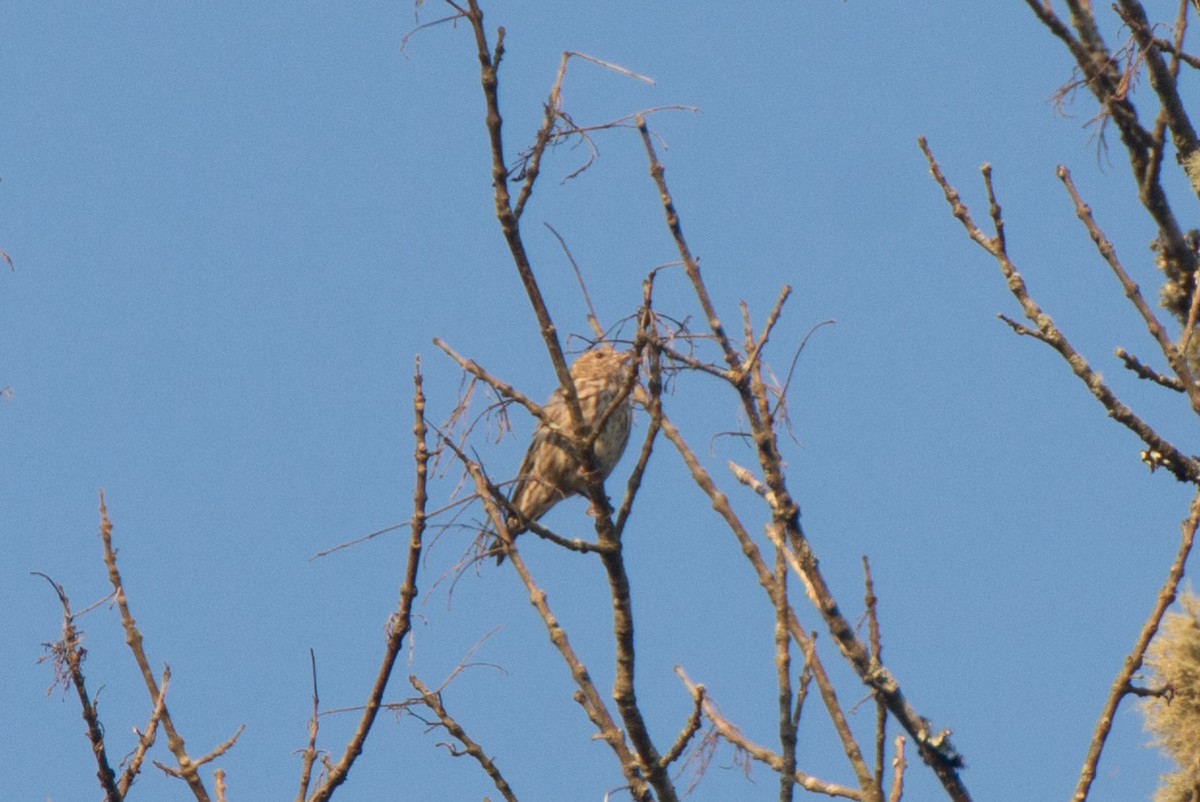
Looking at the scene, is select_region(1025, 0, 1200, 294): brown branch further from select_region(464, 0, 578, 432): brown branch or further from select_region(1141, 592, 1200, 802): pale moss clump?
select_region(464, 0, 578, 432): brown branch

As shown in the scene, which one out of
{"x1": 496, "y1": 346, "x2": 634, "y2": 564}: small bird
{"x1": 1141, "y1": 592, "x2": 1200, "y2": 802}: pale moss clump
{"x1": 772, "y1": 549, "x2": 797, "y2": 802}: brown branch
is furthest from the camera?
{"x1": 496, "y1": 346, "x2": 634, "y2": 564}: small bird

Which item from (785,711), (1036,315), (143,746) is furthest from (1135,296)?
(143,746)

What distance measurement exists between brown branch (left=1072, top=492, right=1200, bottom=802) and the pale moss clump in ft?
4.39

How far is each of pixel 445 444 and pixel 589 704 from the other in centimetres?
76

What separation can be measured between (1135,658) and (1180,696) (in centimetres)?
151

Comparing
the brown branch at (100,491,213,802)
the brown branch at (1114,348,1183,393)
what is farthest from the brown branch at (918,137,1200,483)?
the brown branch at (100,491,213,802)

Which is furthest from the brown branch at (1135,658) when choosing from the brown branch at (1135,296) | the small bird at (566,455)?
the small bird at (566,455)

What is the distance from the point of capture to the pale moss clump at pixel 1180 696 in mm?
5270

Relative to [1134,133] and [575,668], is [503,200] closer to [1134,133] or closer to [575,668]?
[575,668]

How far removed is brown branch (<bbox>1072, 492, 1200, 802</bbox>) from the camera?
12.7 ft

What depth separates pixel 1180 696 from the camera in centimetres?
529

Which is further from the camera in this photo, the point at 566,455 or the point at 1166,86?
the point at 566,455

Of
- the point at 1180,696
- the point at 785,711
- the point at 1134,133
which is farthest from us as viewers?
the point at 1134,133

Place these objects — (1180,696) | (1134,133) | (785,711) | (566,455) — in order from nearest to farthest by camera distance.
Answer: (785,711)
(1180,696)
(1134,133)
(566,455)
